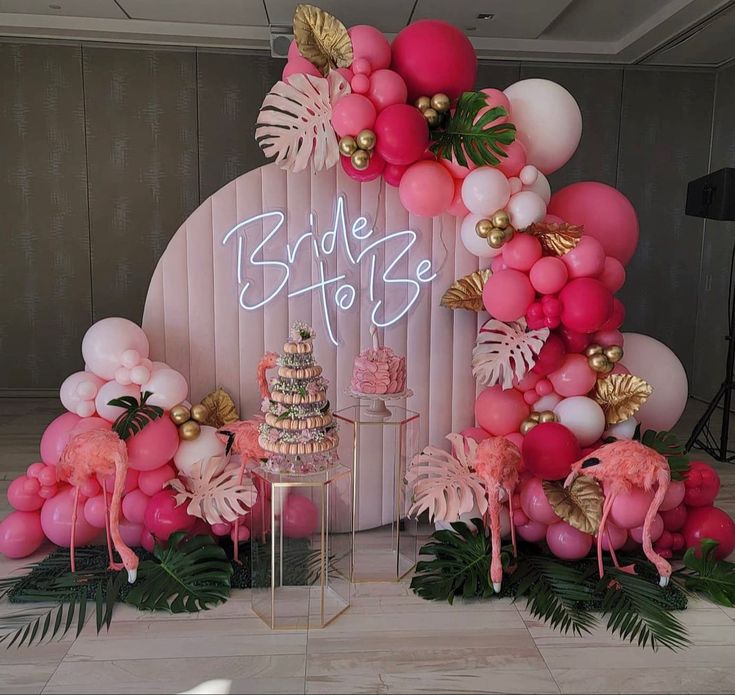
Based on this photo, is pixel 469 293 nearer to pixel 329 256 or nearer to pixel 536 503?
pixel 329 256

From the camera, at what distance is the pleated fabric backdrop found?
265 centimetres

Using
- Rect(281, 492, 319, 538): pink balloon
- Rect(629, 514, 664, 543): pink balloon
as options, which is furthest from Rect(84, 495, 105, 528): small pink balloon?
Rect(629, 514, 664, 543): pink balloon

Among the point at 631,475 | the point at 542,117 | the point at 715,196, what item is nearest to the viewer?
the point at 631,475

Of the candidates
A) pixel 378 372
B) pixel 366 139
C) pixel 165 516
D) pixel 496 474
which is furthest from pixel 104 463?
pixel 366 139

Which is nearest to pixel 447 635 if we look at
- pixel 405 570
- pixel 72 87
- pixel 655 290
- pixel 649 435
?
pixel 405 570

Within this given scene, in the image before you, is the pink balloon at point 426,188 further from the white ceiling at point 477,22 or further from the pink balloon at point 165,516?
the white ceiling at point 477,22

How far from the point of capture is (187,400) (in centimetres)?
271

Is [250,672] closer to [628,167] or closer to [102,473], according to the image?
[102,473]

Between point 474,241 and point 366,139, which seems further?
point 474,241

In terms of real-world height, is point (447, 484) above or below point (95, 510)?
above

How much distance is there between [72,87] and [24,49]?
16.5 inches

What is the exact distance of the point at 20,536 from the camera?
7.91 feet

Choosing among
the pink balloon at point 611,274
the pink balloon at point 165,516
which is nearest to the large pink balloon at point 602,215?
the pink balloon at point 611,274

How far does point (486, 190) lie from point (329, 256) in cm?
68
